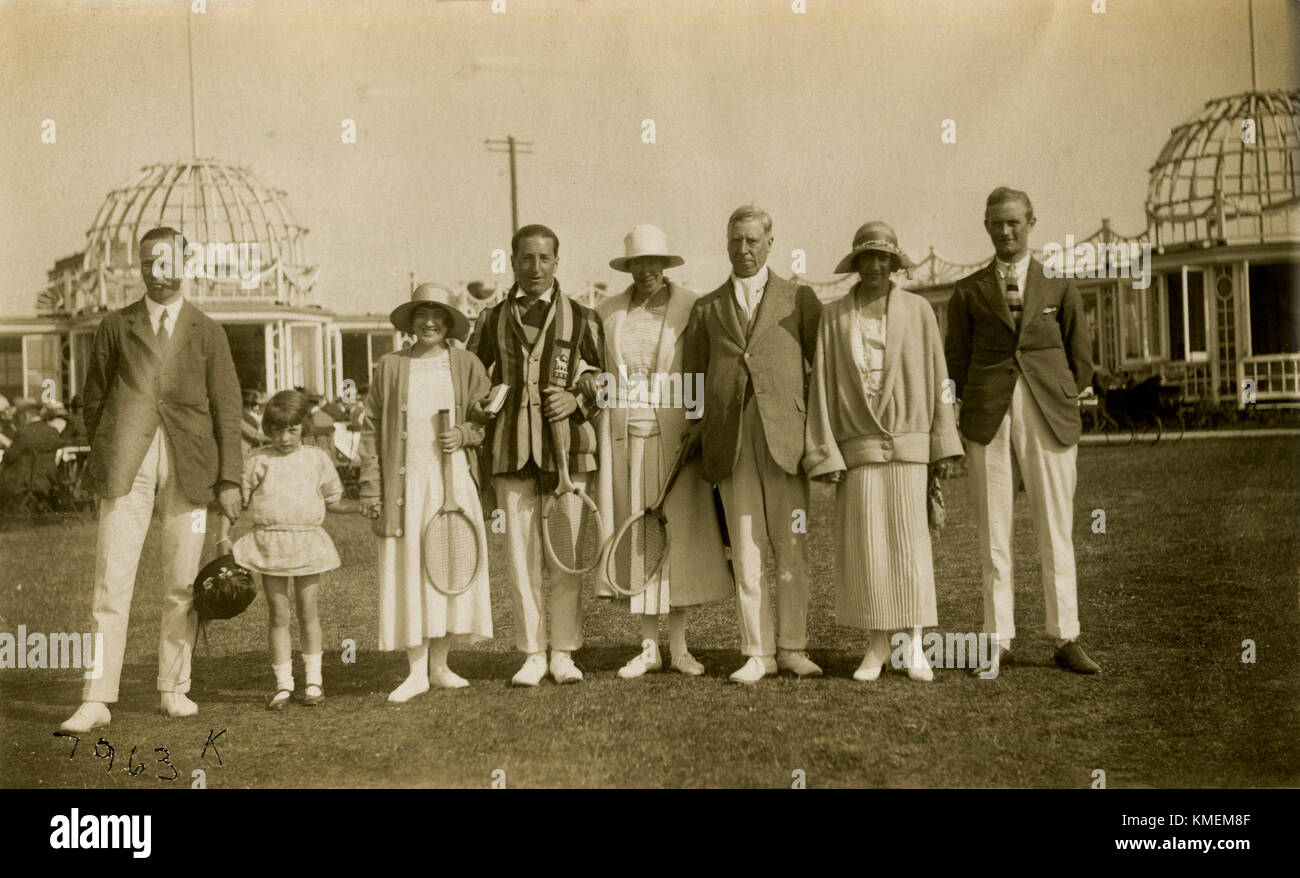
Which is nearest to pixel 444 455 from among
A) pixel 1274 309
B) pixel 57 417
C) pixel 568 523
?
pixel 568 523

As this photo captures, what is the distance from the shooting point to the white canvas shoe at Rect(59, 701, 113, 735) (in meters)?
5.49

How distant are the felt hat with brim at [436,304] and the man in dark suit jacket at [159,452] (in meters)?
0.91

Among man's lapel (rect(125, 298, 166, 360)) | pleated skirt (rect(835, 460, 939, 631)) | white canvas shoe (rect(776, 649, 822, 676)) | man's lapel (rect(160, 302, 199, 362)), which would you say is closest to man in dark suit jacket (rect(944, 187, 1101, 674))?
pleated skirt (rect(835, 460, 939, 631))

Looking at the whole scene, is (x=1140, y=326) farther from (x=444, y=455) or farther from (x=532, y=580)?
(x=444, y=455)

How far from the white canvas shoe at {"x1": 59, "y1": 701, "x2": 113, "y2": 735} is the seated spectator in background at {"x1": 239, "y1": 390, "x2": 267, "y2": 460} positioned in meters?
1.39

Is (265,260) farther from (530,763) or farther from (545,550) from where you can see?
(530,763)

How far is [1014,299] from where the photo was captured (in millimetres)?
5742

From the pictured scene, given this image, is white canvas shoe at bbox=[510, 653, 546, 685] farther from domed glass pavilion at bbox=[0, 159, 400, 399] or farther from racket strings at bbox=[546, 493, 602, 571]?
domed glass pavilion at bbox=[0, 159, 400, 399]

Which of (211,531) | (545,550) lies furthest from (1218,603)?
(211,531)

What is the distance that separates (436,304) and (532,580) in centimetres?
145

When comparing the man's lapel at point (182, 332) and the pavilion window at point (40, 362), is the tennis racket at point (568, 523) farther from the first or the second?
the pavilion window at point (40, 362)

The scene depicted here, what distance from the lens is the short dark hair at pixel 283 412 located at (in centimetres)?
564

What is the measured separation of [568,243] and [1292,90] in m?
3.83

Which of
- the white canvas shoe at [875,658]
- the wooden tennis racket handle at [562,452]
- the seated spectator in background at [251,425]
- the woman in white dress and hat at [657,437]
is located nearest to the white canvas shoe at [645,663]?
the woman in white dress and hat at [657,437]
